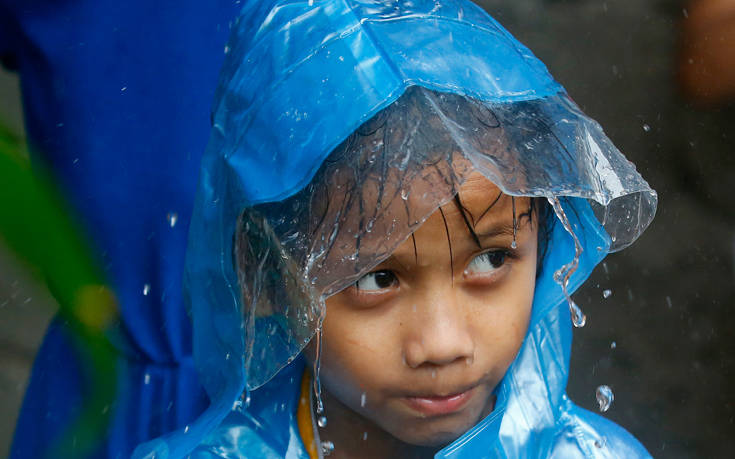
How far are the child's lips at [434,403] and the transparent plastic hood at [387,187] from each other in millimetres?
192

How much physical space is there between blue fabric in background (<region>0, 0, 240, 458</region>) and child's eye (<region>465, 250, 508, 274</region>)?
0.72 m

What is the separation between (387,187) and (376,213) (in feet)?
0.13

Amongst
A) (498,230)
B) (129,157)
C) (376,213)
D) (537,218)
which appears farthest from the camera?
(129,157)

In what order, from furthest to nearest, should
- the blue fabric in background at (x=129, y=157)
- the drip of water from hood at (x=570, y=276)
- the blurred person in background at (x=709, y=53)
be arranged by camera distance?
the blurred person in background at (x=709, y=53) → the blue fabric in background at (x=129, y=157) → the drip of water from hood at (x=570, y=276)

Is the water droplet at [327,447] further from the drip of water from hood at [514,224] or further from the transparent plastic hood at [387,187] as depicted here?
the drip of water from hood at [514,224]

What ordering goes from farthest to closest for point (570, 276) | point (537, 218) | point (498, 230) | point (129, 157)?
point (129, 157)
point (570, 276)
point (537, 218)
point (498, 230)

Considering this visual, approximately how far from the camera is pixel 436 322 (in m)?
1.29

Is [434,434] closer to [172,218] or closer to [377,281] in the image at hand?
[377,281]

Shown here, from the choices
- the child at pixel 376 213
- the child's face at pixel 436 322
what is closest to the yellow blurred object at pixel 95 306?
the child at pixel 376 213

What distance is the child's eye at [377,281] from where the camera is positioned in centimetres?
133

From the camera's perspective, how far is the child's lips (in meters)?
1.36

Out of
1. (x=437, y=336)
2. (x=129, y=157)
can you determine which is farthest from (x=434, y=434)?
(x=129, y=157)

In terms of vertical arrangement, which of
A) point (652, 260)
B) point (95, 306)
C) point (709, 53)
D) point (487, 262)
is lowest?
point (652, 260)

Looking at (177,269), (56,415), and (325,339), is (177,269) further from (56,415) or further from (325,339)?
(325,339)
